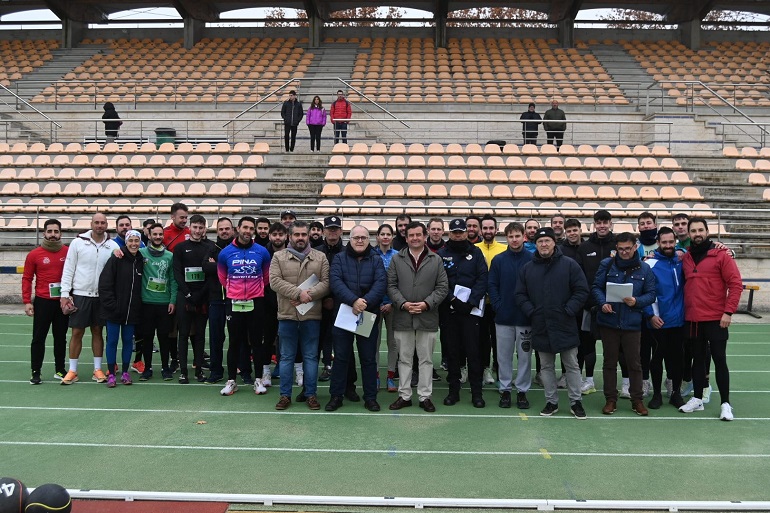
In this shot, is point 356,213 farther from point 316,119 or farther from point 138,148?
point 138,148

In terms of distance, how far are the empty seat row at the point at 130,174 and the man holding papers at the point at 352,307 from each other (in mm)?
9995

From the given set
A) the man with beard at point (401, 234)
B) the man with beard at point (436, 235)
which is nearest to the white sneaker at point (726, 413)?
the man with beard at point (436, 235)

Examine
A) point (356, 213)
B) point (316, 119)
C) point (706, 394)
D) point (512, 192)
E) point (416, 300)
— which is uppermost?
point (316, 119)

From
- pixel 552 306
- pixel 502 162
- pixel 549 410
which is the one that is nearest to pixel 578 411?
pixel 549 410

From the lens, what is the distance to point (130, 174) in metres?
16.3

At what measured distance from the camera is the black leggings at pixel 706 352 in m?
6.26

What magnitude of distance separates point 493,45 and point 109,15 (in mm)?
15701

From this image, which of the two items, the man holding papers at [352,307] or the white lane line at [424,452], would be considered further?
the man holding papers at [352,307]

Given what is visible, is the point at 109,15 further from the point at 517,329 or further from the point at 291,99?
the point at 517,329

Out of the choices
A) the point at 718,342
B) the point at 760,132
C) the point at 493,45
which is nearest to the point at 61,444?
the point at 718,342

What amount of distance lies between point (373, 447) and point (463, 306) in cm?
180

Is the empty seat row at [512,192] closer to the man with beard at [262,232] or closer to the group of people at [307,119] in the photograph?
the group of people at [307,119]

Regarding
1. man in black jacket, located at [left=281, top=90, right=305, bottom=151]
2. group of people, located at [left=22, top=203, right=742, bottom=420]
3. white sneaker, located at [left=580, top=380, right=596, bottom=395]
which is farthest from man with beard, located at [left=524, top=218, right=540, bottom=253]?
man in black jacket, located at [left=281, top=90, right=305, bottom=151]

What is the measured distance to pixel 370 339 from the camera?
21.6ft
